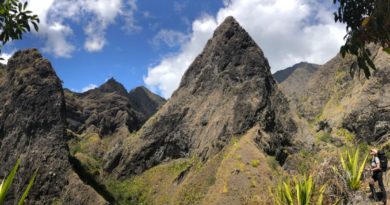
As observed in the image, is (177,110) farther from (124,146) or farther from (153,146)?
(124,146)

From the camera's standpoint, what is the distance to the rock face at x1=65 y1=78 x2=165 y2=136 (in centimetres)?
12144

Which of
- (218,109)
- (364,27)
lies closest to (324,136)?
(218,109)

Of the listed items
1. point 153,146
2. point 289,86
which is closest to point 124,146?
point 153,146

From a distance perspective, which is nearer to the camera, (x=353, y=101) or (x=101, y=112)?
(x=353, y=101)

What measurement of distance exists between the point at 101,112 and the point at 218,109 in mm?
68755

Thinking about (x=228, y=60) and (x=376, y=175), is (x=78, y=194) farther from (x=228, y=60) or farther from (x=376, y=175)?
(x=376, y=175)

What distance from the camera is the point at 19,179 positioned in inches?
2077

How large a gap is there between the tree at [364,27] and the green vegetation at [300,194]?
5.92m

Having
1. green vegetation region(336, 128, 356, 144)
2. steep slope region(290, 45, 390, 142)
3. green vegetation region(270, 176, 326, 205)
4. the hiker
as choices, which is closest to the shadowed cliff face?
steep slope region(290, 45, 390, 142)

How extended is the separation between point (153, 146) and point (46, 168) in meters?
19.1

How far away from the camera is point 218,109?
211ft

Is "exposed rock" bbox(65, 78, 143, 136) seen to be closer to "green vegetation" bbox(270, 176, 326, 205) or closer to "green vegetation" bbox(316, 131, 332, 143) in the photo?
"green vegetation" bbox(316, 131, 332, 143)

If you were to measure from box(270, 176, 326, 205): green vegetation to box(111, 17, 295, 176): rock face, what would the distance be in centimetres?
3931

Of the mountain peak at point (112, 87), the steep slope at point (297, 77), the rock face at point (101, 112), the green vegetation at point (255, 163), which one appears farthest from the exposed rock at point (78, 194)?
the steep slope at point (297, 77)
